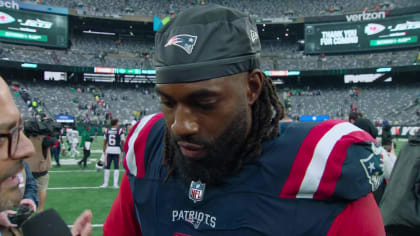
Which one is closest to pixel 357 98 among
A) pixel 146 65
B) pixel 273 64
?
pixel 273 64

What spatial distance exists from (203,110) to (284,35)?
134ft

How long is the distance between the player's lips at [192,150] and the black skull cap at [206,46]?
0.22 meters

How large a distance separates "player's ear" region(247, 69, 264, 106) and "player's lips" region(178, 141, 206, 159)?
0.25 meters

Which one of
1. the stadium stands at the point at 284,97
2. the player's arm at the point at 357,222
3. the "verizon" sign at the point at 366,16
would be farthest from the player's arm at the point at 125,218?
the "verizon" sign at the point at 366,16

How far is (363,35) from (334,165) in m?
37.9

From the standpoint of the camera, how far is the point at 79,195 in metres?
6.72

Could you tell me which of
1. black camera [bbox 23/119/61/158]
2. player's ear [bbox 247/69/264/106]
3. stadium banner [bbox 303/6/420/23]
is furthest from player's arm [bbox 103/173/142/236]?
stadium banner [bbox 303/6/420/23]

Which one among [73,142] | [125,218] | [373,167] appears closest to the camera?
[373,167]

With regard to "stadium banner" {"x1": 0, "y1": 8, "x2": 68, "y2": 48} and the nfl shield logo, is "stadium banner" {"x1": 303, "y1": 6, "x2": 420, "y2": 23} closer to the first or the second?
"stadium banner" {"x1": 0, "y1": 8, "x2": 68, "y2": 48}

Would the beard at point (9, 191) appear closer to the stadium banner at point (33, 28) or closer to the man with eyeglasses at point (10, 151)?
the man with eyeglasses at point (10, 151)

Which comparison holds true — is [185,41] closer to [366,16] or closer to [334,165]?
[334,165]

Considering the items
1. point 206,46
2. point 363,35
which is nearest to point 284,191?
point 206,46

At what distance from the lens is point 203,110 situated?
1.08m

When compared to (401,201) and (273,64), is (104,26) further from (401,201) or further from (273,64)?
(401,201)
